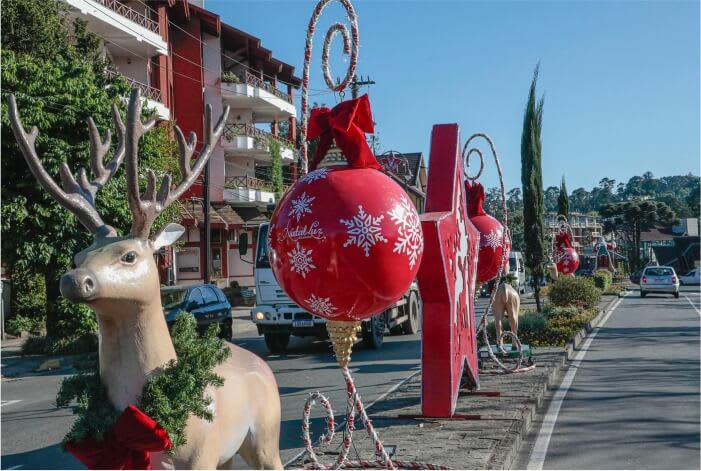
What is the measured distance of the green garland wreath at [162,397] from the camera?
10.2 ft

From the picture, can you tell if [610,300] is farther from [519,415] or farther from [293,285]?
[293,285]

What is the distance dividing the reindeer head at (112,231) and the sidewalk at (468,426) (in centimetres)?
309

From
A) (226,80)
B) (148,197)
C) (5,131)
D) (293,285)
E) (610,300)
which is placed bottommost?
(610,300)

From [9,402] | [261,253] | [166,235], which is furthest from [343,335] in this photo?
[261,253]

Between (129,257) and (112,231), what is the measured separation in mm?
262

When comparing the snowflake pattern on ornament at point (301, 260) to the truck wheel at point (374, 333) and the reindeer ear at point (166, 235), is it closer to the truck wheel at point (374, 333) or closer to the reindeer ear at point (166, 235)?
the reindeer ear at point (166, 235)

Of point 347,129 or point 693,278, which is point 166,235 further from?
point 693,278

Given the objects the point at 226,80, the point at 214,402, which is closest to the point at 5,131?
the point at 214,402

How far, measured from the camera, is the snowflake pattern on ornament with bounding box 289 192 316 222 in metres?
4.01

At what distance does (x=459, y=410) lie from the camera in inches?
312

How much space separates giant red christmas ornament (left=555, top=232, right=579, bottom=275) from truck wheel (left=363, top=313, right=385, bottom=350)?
8119 mm

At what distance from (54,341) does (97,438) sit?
14.6 metres

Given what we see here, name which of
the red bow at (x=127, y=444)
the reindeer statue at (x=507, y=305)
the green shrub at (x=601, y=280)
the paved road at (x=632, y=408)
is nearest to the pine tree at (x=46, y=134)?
the reindeer statue at (x=507, y=305)

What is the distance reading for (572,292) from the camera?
2111 centimetres
